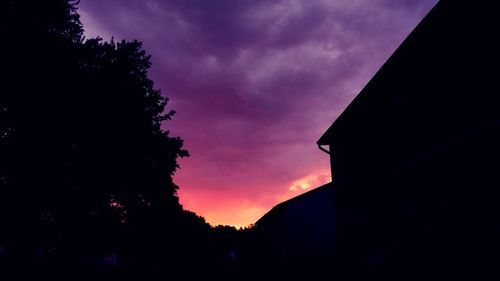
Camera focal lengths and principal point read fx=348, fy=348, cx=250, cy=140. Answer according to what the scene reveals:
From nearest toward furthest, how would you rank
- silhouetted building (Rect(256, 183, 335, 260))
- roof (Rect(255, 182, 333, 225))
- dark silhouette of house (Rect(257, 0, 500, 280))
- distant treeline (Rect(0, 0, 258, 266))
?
dark silhouette of house (Rect(257, 0, 500, 280)), distant treeline (Rect(0, 0, 258, 266)), silhouetted building (Rect(256, 183, 335, 260)), roof (Rect(255, 182, 333, 225))

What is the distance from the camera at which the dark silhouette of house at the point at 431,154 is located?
555 centimetres

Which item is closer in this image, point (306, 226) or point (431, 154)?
point (431, 154)

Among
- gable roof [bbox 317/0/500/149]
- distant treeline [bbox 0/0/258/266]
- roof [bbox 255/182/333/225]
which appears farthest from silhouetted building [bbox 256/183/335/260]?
gable roof [bbox 317/0/500/149]

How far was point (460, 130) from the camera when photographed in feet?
24.2

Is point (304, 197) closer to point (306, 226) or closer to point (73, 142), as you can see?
point (306, 226)

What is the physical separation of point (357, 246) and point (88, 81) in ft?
46.6

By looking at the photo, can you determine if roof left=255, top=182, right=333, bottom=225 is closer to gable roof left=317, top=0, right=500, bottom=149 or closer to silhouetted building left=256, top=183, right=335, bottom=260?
silhouetted building left=256, top=183, right=335, bottom=260

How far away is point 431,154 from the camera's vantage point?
5.85 m

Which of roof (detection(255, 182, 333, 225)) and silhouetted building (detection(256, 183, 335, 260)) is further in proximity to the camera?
roof (detection(255, 182, 333, 225))

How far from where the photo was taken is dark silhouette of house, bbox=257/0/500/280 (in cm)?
555

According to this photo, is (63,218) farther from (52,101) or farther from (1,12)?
(1,12)

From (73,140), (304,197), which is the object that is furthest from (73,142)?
(304,197)

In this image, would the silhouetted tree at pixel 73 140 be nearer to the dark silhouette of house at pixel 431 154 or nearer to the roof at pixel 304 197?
the roof at pixel 304 197

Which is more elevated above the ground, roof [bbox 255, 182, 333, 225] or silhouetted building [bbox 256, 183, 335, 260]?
roof [bbox 255, 182, 333, 225]
